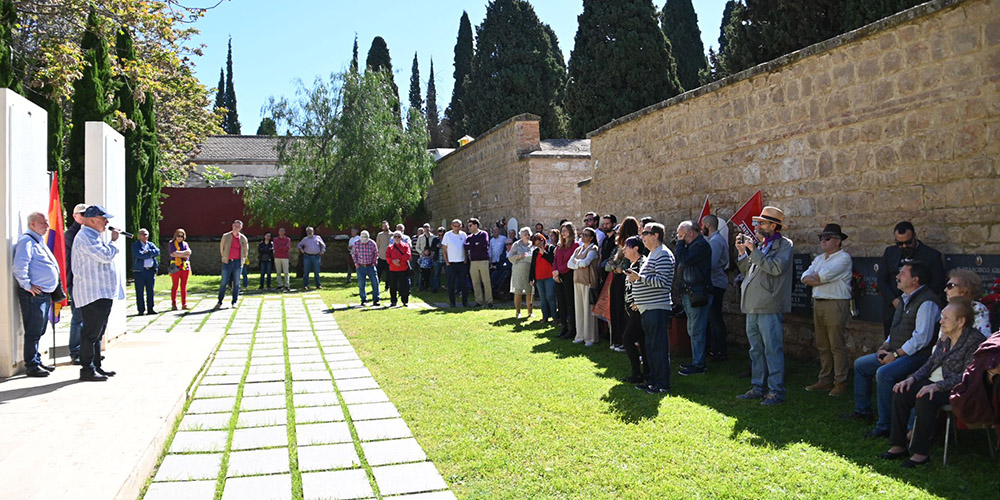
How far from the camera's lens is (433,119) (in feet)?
192

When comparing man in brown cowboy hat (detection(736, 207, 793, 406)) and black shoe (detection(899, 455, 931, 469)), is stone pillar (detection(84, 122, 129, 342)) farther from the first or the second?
black shoe (detection(899, 455, 931, 469))

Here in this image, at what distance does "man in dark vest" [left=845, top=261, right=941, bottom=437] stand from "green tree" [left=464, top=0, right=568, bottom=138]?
1092 inches

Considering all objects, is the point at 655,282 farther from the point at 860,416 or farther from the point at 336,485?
the point at 336,485

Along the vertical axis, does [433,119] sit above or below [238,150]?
above

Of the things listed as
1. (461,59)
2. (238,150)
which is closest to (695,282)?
(238,150)

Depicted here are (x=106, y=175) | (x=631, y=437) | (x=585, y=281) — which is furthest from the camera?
(x=585, y=281)

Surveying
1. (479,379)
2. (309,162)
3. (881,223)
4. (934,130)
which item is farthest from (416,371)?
(309,162)

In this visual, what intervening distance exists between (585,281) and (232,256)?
812 cm

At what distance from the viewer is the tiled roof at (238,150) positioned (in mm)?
38375

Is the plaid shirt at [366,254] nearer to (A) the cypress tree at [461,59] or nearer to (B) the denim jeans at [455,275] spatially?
(B) the denim jeans at [455,275]

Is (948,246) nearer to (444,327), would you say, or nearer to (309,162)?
(444,327)

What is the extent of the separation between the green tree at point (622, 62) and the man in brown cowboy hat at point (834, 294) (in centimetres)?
1835

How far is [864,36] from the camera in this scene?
6301mm

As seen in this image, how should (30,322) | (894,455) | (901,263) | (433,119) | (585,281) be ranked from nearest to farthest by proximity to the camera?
(894,455) → (901,263) → (30,322) → (585,281) → (433,119)
